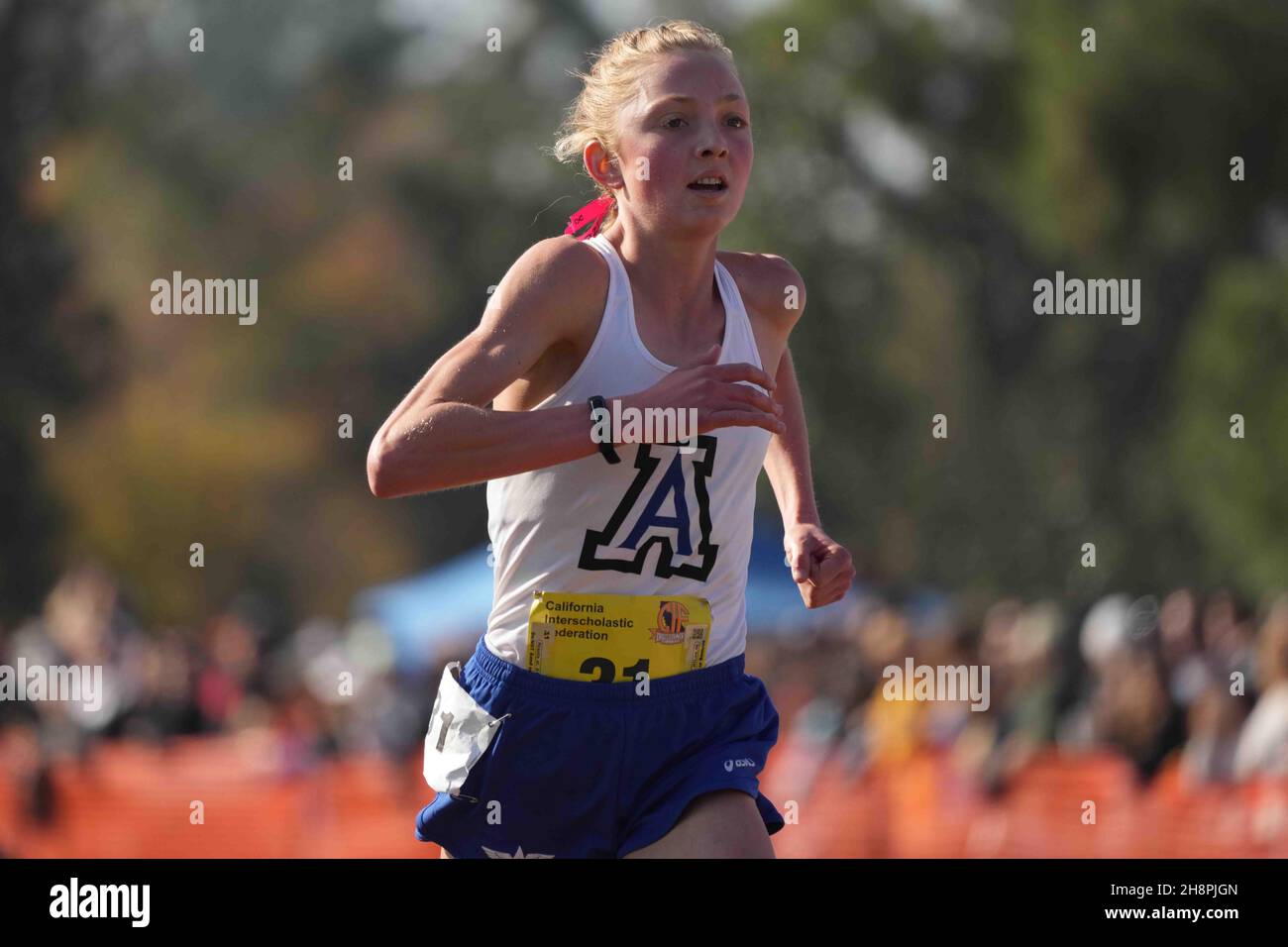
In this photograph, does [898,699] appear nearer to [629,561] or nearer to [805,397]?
[629,561]

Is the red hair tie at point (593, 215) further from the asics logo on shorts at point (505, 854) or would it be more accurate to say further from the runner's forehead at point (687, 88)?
the asics logo on shorts at point (505, 854)

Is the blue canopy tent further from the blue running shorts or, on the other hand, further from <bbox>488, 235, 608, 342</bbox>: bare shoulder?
<bbox>488, 235, 608, 342</bbox>: bare shoulder

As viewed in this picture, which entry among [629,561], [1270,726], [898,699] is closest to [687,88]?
[629,561]

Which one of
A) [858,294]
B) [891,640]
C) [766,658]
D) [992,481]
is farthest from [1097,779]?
[858,294]

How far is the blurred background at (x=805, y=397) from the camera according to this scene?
33.1ft

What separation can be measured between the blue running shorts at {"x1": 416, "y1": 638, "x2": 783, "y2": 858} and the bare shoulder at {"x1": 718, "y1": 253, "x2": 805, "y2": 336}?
3.01 feet

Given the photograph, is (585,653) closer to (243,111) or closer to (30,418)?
(30,418)

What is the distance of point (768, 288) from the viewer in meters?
4.53

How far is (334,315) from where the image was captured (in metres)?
35.8

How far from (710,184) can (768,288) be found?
16.6 inches

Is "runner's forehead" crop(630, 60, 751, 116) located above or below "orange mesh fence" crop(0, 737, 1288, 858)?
above

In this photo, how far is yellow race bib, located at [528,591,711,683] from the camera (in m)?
4.13

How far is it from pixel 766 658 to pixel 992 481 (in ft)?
36.4

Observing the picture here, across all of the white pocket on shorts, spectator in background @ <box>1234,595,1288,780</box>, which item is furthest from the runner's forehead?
spectator in background @ <box>1234,595,1288,780</box>
